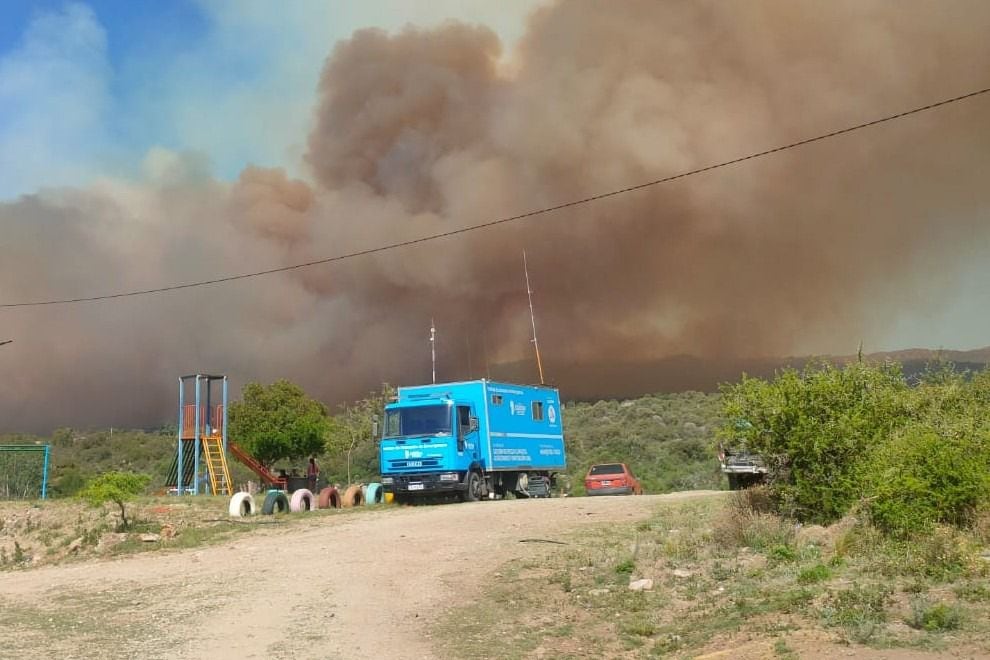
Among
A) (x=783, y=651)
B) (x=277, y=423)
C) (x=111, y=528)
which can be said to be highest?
(x=277, y=423)

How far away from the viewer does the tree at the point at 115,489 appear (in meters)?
20.3

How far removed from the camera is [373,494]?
27.0m

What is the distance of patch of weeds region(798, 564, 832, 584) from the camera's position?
9312mm

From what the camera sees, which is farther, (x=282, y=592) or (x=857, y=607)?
(x=282, y=592)

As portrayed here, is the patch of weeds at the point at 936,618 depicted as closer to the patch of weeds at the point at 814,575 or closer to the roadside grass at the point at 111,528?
the patch of weeds at the point at 814,575

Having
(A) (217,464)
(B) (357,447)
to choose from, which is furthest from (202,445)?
(B) (357,447)

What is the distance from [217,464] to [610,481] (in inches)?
602

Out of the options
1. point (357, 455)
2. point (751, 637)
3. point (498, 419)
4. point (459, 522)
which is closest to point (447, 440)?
point (498, 419)

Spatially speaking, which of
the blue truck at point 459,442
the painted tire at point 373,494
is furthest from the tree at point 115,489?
the blue truck at point 459,442

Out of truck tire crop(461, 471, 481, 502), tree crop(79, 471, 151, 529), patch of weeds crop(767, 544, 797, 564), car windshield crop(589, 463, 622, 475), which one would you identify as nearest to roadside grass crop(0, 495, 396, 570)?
tree crop(79, 471, 151, 529)

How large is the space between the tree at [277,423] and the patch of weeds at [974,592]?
3361 centimetres

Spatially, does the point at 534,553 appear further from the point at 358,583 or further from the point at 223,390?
the point at 223,390

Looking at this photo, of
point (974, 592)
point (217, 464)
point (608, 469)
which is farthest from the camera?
point (217, 464)

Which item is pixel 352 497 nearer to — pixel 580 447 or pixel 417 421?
pixel 417 421
